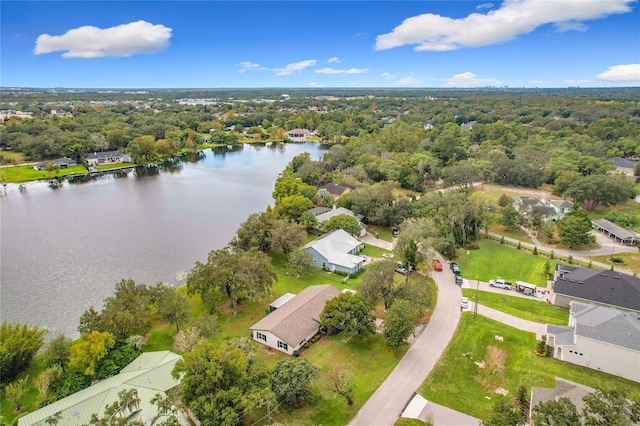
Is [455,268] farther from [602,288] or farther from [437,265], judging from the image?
[602,288]

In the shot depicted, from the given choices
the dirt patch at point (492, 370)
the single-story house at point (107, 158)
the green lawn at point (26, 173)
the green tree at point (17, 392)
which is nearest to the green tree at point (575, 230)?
the dirt patch at point (492, 370)

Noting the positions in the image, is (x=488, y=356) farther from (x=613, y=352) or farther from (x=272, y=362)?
(x=272, y=362)

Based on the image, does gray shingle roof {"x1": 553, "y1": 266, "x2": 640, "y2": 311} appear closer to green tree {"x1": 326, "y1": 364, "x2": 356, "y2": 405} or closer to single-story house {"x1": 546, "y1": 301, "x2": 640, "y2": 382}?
single-story house {"x1": 546, "y1": 301, "x2": 640, "y2": 382}

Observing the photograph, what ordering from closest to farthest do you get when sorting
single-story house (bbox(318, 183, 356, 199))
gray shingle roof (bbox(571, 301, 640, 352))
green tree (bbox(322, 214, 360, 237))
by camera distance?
1. gray shingle roof (bbox(571, 301, 640, 352))
2. green tree (bbox(322, 214, 360, 237))
3. single-story house (bbox(318, 183, 356, 199))

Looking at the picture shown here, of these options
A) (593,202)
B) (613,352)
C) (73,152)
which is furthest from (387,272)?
(73,152)

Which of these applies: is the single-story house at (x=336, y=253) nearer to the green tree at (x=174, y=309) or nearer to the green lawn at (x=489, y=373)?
the green lawn at (x=489, y=373)

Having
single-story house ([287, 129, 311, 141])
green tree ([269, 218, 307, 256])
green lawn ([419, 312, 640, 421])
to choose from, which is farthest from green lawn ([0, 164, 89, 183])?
green lawn ([419, 312, 640, 421])
